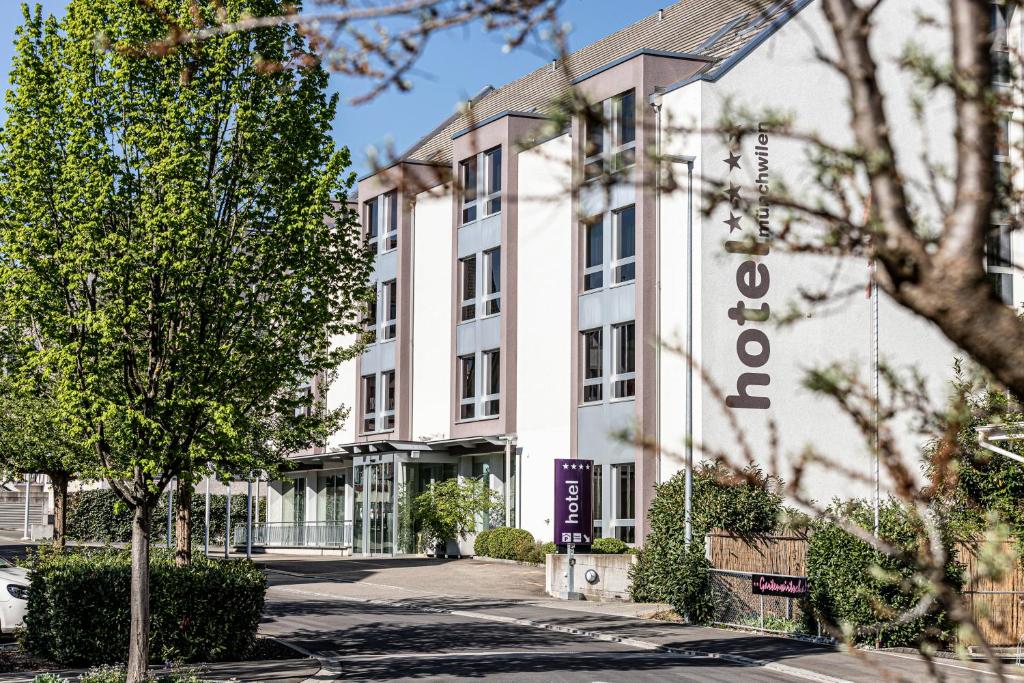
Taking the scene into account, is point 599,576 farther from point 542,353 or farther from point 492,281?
point 492,281

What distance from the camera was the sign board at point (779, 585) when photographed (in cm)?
2125

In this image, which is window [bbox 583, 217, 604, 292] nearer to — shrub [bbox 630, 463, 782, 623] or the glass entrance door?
shrub [bbox 630, 463, 782, 623]

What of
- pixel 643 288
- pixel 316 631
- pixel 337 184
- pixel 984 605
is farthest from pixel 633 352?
pixel 984 605

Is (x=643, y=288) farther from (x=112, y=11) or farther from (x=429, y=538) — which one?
(x=112, y=11)

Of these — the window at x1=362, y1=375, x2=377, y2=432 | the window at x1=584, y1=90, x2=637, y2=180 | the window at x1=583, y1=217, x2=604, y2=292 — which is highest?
the window at x1=583, y1=217, x2=604, y2=292

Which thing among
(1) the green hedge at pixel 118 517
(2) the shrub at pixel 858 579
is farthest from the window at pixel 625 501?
(1) the green hedge at pixel 118 517

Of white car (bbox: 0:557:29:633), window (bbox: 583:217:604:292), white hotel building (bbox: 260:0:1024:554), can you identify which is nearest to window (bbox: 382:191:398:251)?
white hotel building (bbox: 260:0:1024:554)

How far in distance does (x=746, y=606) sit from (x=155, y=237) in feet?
44.9

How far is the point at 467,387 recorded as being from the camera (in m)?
41.3

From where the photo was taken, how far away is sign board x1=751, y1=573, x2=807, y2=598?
2125cm

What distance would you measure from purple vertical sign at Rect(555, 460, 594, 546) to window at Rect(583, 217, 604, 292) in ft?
24.8

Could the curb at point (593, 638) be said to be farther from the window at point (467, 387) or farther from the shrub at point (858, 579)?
the window at point (467, 387)

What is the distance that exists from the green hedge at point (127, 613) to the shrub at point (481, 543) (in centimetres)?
2113

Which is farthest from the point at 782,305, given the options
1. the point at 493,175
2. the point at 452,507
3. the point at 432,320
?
the point at 432,320
